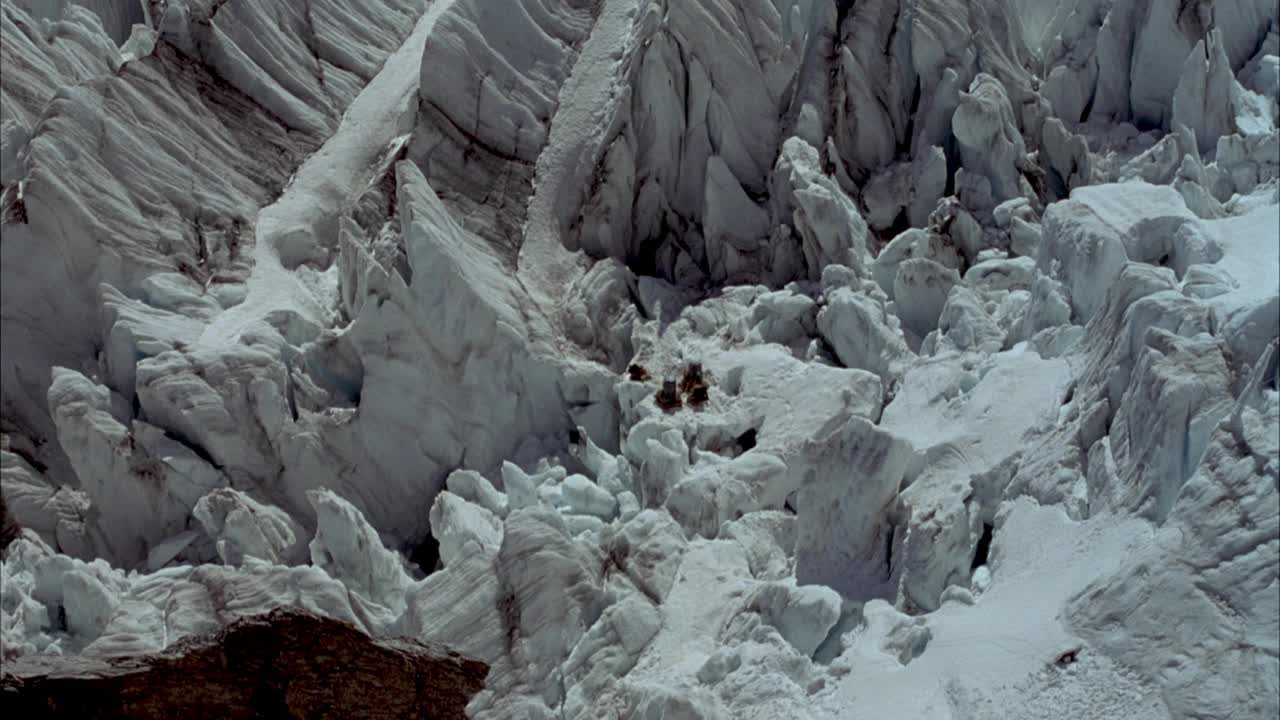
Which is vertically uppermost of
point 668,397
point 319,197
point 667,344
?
point 667,344

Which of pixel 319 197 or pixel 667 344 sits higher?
pixel 667 344

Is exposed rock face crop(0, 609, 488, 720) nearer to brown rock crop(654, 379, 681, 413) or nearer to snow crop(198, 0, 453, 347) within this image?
snow crop(198, 0, 453, 347)

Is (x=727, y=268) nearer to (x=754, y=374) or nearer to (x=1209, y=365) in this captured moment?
(x=754, y=374)

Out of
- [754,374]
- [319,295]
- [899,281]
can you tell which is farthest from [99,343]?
[899,281]

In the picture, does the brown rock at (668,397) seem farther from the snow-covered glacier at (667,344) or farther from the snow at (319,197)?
the snow at (319,197)

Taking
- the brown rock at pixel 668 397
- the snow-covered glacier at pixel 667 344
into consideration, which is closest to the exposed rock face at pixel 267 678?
the snow-covered glacier at pixel 667 344

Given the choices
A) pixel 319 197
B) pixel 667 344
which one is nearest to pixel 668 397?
pixel 667 344

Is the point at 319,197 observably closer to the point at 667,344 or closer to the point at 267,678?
the point at 667,344
